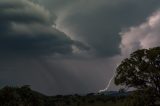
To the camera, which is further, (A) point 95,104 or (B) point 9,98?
(A) point 95,104

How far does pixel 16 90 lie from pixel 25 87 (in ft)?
14.8

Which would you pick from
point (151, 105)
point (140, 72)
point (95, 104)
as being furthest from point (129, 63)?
point (95, 104)

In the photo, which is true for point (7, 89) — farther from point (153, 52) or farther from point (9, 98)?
point (153, 52)

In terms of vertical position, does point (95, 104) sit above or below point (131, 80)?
above

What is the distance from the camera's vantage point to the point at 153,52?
93.8 meters

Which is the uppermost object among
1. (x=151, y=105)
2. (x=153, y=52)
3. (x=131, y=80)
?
(x=153, y=52)

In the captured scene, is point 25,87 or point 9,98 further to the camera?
point 25,87

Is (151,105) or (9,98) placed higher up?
(9,98)

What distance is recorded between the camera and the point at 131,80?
94188mm

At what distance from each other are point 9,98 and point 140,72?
43.1 meters

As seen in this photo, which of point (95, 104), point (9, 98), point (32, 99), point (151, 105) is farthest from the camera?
point (95, 104)

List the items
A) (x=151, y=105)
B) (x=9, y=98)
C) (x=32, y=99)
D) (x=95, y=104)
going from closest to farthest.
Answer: (x=151, y=105)
(x=9, y=98)
(x=32, y=99)
(x=95, y=104)

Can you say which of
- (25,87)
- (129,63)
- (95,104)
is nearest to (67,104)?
(95,104)

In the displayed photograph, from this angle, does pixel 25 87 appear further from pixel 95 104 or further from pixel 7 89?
pixel 95 104
